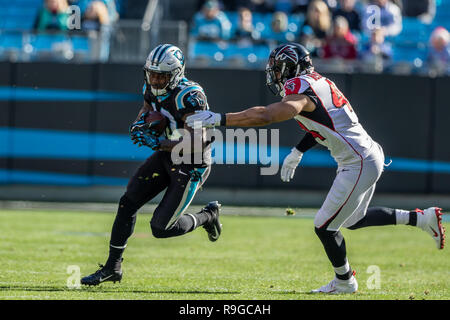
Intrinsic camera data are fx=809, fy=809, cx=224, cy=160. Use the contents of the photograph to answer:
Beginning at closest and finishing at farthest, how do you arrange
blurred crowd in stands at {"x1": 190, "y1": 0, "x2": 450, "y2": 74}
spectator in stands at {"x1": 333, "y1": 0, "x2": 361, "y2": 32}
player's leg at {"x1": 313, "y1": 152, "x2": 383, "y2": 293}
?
player's leg at {"x1": 313, "y1": 152, "x2": 383, "y2": 293}, blurred crowd in stands at {"x1": 190, "y1": 0, "x2": 450, "y2": 74}, spectator in stands at {"x1": 333, "y1": 0, "x2": 361, "y2": 32}

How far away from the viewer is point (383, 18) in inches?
556

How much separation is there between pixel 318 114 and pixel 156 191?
1.51m

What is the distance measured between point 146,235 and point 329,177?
478 cm

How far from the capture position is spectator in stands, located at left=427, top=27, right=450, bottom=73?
13.6 metres

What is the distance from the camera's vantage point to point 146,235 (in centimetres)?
1035

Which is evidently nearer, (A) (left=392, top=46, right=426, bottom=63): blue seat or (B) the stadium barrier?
(A) (left=392, top=46, right=426, bottom=63): blue seat

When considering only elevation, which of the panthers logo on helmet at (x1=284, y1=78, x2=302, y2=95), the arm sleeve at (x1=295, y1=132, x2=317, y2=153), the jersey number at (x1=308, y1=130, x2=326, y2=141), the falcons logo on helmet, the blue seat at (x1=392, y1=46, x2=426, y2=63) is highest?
the blue seat at (x1=392, y1=46, x2=426, y2=63)

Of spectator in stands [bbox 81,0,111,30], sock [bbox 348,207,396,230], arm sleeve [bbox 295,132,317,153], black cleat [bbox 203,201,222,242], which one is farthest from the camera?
spectator in stands [bbox 81,0,111,30]

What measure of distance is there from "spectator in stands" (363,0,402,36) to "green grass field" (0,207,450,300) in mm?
3934

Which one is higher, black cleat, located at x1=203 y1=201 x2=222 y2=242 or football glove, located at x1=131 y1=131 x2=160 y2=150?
football glove, located at x1=131 y1=131 x2=160 y2=150

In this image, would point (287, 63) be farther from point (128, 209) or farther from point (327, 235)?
point (128, 209)

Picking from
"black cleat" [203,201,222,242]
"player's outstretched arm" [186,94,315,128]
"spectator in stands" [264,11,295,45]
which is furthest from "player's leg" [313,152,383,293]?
"spectator in stands" [264,11,295,45]

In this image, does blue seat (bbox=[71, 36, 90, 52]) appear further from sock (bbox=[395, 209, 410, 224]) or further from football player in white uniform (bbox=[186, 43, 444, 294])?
sock (bbox=[395, 209, 410, 224])

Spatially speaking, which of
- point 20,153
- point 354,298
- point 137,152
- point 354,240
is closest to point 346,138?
point 354,298
